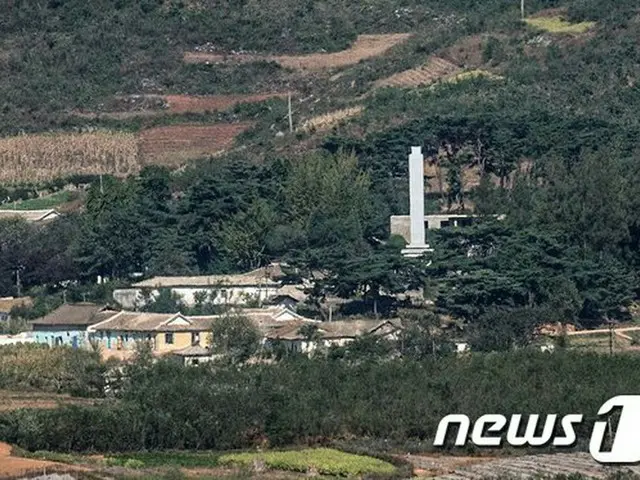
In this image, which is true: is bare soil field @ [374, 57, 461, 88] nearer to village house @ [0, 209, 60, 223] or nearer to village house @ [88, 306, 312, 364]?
village house @ [0, 209, 60, 223]

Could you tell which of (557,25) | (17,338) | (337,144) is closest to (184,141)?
(337,144)

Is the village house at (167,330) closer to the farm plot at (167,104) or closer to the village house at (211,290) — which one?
the village house at (211,290)

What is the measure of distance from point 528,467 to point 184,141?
170 feet

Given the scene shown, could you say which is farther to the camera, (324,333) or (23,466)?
(324,333)

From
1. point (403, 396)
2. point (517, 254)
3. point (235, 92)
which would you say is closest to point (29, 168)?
point (235, 92)

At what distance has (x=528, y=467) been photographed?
53.3 meters

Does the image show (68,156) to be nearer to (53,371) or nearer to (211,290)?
(211,290)

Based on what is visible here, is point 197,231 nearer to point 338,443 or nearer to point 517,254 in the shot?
point 517,254

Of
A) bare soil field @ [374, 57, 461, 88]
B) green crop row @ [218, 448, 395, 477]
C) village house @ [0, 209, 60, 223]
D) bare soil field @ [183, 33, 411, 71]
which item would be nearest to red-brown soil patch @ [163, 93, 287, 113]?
bare soil field @ [183, 33, 411, 71]

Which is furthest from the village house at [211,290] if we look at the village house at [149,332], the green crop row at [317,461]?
the green crop row at [317,461]

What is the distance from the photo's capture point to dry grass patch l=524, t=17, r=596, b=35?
10675cm

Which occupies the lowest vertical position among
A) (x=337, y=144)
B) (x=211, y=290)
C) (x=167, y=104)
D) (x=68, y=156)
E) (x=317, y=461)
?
(x=317, y=461)

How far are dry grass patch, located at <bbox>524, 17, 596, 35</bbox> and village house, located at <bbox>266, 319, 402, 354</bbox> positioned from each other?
115 ft

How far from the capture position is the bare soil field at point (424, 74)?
104 meters
